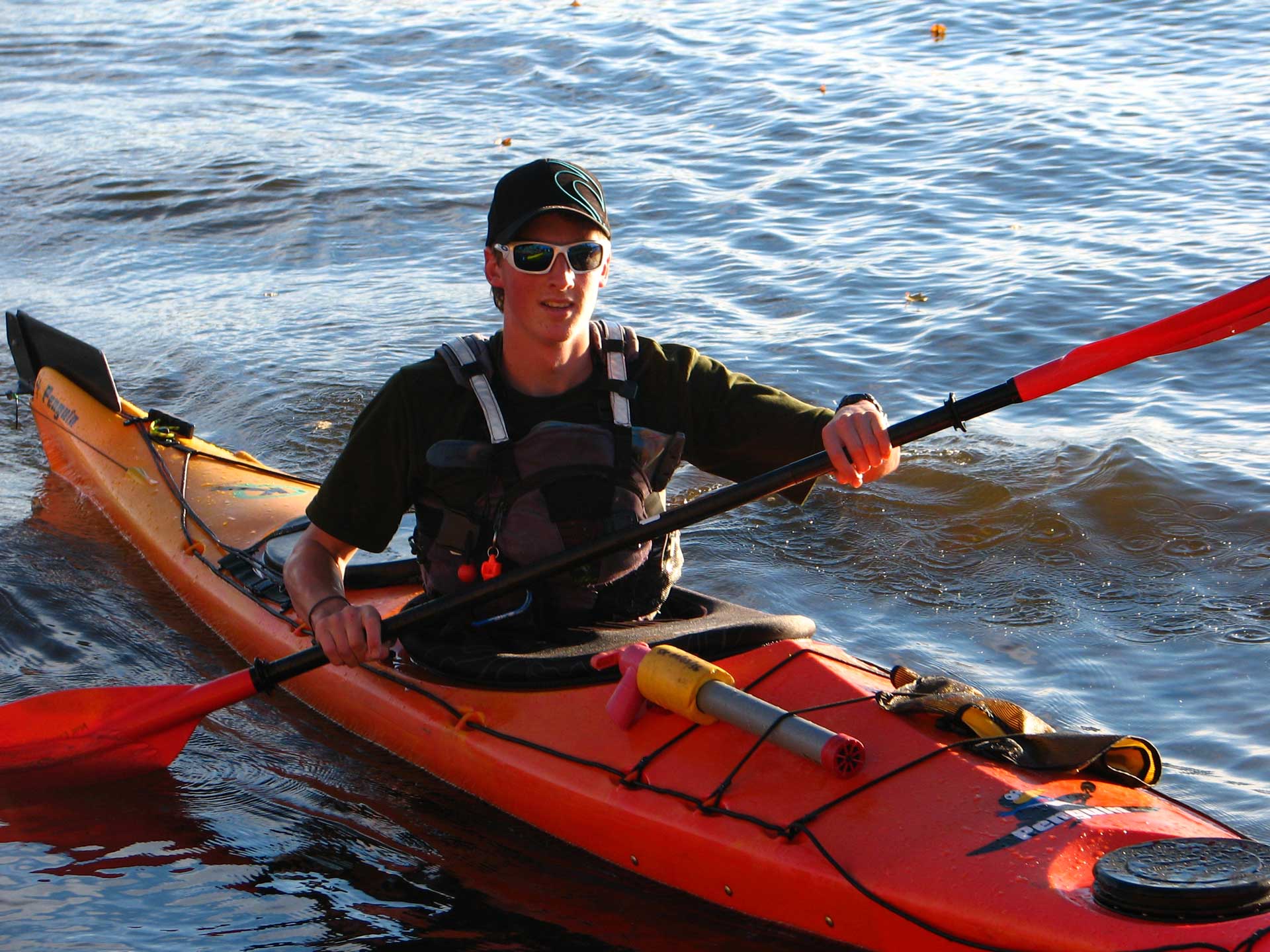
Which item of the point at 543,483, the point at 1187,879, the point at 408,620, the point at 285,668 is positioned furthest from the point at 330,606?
the point at 1187,879

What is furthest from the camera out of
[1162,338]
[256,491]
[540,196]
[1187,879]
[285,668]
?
[256,491]

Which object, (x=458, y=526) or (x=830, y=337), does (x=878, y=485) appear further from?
(x=458, y=526)

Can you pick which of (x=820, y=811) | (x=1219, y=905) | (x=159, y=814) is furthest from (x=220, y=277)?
(x=1219, y=905)

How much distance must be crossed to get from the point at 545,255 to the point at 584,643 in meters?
0.93

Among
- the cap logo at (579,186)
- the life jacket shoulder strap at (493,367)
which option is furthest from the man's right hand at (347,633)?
the cap logo at (579,186)

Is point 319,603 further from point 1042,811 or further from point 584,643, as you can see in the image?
point 1042,811

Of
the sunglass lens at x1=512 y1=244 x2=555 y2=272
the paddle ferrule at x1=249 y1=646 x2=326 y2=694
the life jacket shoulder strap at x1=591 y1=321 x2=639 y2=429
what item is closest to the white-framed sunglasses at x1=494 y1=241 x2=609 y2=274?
the sunglass lens at x1=512 y1=244 x2=555 y2=272

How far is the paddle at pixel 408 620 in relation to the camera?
103 inches

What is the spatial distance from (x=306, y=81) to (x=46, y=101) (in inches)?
94.8

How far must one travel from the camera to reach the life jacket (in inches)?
116

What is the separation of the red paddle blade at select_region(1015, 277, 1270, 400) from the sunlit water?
48.8 inches

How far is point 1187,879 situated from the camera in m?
2.17

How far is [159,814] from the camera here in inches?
136

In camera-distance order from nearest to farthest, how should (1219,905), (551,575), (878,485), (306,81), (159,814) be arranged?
1. (1219,905)
2. (551,575)
3. (159,814)
4. (878,485)
5. (306,81)
